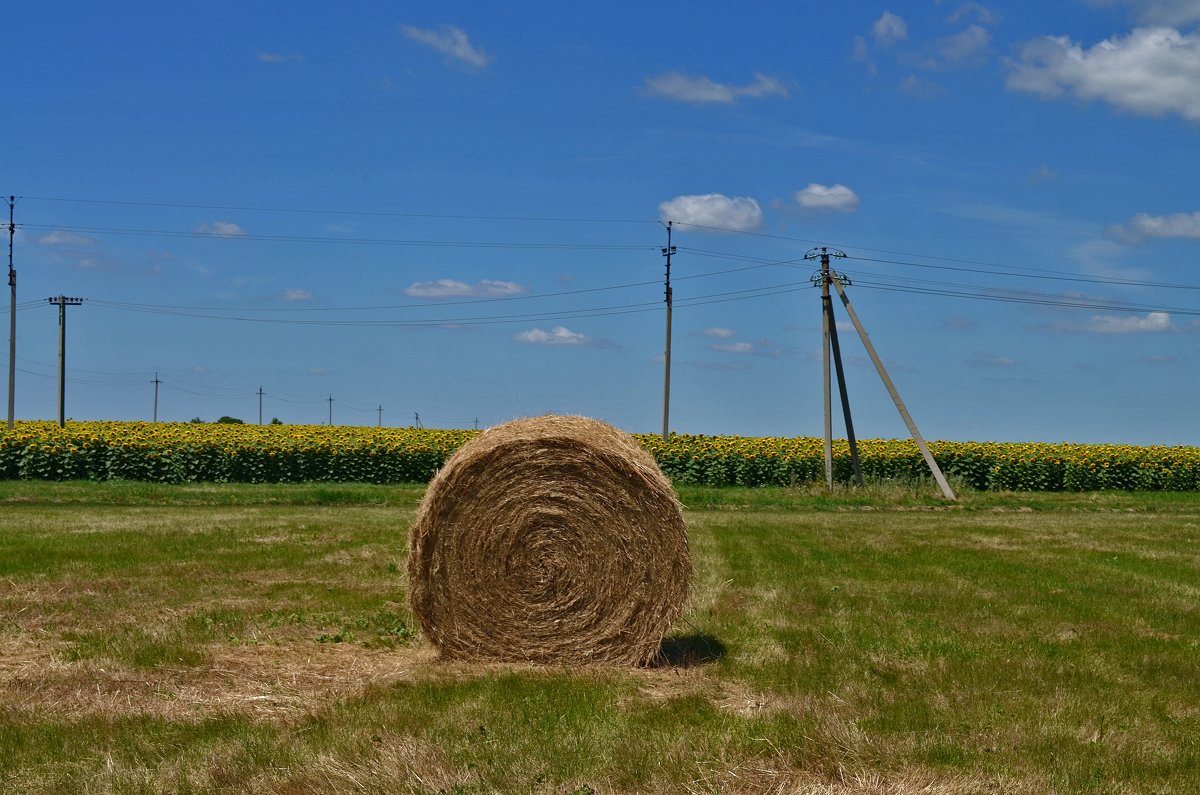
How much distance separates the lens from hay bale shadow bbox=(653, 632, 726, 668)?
10133 mm

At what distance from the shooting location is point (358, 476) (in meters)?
33.7

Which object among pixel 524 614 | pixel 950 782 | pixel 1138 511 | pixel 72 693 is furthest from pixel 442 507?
pixel 1138 511

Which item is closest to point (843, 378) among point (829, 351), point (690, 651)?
point (829, 351)

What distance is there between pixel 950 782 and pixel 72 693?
606 centimetres

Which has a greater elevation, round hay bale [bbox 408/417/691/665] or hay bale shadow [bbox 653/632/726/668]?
round hay bale [bbox 408/417/691/665]

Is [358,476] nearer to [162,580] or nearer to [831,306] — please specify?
[831,306]

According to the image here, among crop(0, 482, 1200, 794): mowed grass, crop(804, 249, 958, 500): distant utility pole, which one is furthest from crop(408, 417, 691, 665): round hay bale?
crop(804, 249, 958, 500): distant utility pole

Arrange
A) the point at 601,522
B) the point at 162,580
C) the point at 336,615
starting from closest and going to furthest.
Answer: the point at 601,522 < the point at 336,615 < the point at 162,580

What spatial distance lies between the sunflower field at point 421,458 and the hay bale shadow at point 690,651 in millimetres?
19902

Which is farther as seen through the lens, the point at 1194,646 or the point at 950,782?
the point at 1194,646

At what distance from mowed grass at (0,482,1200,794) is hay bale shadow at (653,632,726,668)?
41 mm

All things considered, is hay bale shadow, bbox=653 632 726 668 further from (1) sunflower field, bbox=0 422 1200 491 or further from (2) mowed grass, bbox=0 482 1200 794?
(1) sunflower field, bbox=0 422 1200 491

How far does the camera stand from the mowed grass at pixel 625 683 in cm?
699

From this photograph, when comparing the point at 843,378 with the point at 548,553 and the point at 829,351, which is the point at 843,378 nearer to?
the point at 829,351
